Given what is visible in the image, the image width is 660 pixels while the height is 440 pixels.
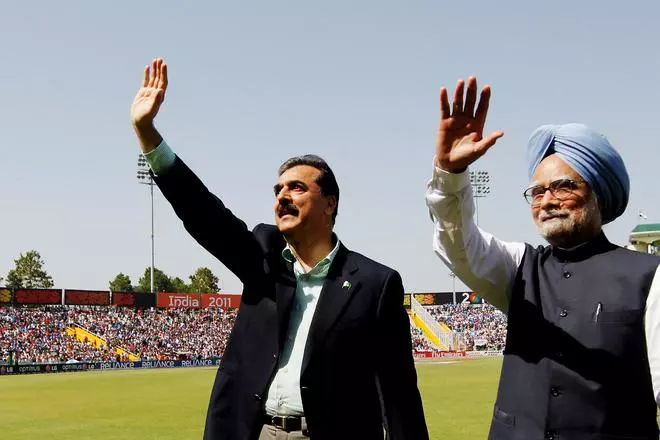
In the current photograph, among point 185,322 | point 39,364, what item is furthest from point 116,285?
point 39,364

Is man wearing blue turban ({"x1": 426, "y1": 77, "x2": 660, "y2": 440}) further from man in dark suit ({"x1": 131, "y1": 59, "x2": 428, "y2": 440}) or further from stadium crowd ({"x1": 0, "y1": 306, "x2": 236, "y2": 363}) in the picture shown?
stadium crowd ({"x1": 0, "y1": 306, "x2": 236, "y2": 363})

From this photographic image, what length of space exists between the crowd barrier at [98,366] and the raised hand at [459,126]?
42.7m

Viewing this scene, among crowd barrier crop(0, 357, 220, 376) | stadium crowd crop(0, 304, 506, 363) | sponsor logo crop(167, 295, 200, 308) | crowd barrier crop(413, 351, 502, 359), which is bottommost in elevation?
crowd barrier crop(413, 351, 502, 359)

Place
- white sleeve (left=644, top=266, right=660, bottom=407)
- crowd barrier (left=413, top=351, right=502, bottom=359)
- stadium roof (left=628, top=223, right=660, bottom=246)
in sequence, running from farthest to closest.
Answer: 1. stadium roof (left=628, top=223, right=660, bottom=246)
2. crowd barrier (left=413, top=351, right=502, bottom=359)
3. white sleeve (left=644, top=266, right=660, bottom=407)

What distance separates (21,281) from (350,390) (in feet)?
288

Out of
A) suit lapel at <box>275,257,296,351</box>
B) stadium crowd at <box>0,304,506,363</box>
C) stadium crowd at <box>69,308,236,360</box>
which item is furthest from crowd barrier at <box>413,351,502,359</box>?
suit lapel at <box>275,257,296,351</box>

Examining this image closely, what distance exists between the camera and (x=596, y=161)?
3250 millimetres

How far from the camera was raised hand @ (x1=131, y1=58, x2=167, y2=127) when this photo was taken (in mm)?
3684

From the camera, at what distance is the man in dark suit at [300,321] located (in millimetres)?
3705

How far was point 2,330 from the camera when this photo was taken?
A: 48.8 metres

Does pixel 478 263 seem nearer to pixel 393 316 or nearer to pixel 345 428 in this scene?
pixel 393 316

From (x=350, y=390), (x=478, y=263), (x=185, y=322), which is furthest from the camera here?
(x=185, y=322)

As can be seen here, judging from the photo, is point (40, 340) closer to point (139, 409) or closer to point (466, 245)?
point (139, 409)

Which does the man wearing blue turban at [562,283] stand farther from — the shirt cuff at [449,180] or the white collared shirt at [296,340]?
the white collared shirt at [296,340]
